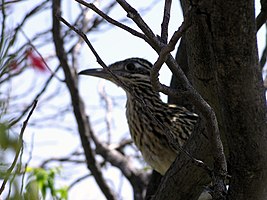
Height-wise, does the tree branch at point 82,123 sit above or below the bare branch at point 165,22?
above

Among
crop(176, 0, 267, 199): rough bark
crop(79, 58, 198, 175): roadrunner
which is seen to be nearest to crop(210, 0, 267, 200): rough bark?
crop(176, 0, 267, 199): rough bark

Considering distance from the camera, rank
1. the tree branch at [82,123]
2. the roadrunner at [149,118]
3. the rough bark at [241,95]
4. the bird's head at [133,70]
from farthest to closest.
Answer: the bird's head at [133,70], the tree branch at [82,123], the roadrunner at [149,118], the rough bark at [241,95]

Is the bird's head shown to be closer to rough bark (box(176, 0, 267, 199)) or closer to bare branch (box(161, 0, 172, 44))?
rough bark (box(176, 0, 267, 199))

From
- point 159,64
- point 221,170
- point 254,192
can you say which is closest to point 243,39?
point 159,64

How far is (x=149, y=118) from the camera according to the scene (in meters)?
5.41

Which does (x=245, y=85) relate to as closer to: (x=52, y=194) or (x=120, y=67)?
(x=52, y=194)

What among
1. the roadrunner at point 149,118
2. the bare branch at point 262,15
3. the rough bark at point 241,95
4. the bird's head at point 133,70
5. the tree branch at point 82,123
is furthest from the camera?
the bird's head at point 133,70

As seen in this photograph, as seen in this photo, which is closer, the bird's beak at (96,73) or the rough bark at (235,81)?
the rough bark at (235,81)

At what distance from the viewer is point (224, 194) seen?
104 inches

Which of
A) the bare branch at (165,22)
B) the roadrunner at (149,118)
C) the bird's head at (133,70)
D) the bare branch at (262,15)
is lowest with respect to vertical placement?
the bare branch at (165,22)

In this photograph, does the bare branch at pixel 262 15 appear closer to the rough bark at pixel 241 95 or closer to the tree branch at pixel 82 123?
the rough bark at pixel 241 95

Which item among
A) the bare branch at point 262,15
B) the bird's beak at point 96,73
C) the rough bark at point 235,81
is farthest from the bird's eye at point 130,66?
the rough bark at point 235,81

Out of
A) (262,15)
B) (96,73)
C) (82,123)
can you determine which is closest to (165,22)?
(262,15)

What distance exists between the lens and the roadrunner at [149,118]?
5016 millimetres
